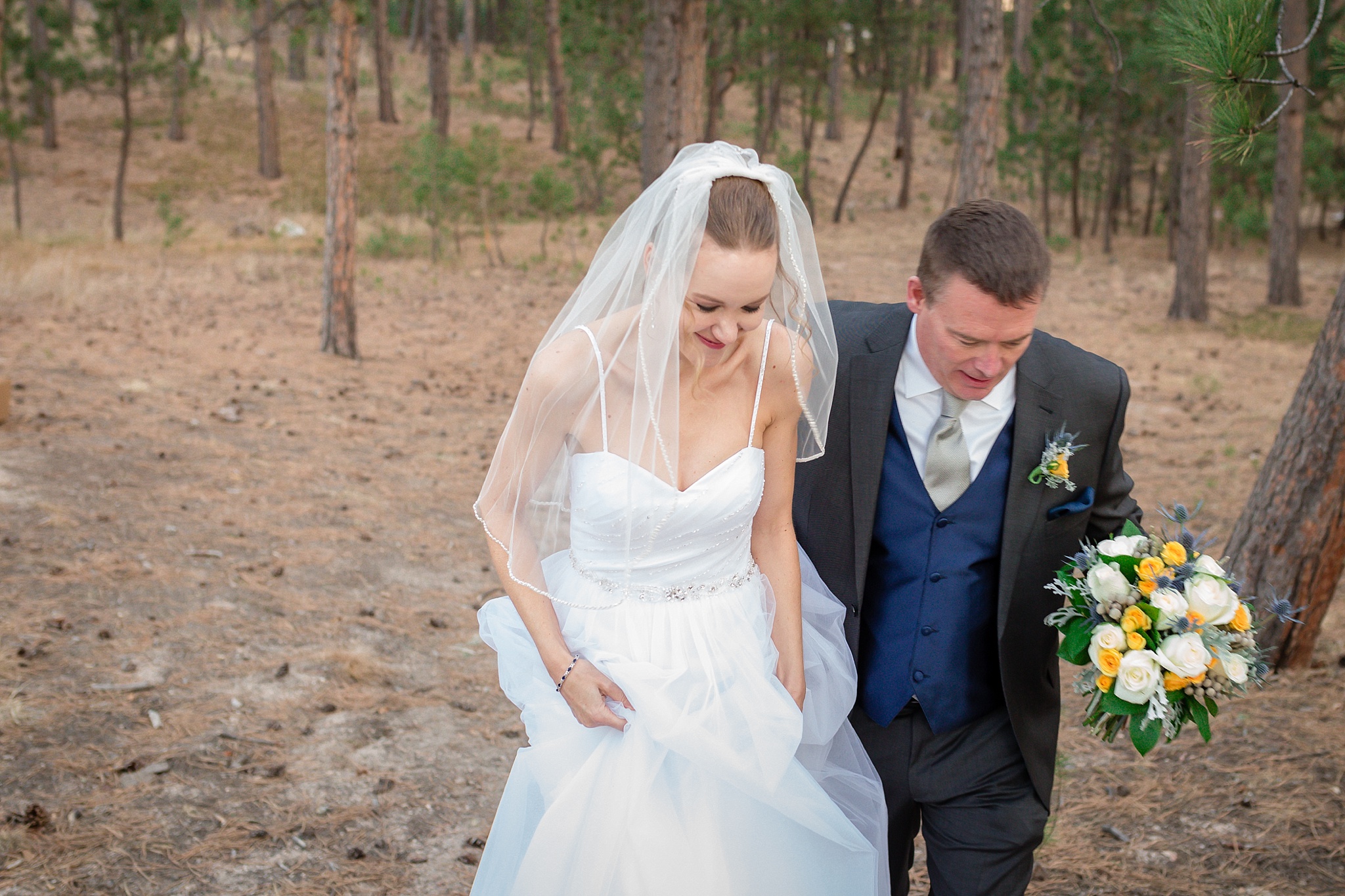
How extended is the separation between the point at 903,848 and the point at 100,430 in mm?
7647

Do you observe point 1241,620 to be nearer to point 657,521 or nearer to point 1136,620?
point 1136,620

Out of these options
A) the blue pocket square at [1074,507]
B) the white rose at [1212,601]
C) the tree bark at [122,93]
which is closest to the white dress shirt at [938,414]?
the blue pocket square at [1074,507]

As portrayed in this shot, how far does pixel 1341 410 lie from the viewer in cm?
454

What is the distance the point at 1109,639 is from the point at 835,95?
3368 cm

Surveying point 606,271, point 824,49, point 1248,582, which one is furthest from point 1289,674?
point 824,49

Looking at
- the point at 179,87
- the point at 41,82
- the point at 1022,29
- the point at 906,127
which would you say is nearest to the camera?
the point at 41,82

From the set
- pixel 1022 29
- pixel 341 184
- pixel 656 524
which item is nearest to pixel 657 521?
pixel 656 524

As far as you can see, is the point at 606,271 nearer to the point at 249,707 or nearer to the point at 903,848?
the point at 903,848

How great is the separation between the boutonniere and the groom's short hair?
36cm

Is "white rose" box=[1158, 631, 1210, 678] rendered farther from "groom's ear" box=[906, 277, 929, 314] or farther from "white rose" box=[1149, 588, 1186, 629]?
"groom's ear" box=[906, 277, 929, 314]

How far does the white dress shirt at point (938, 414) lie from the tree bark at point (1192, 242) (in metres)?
13.7

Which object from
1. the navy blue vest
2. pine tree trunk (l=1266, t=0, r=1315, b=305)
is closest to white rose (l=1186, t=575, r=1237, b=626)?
the navy blue vest

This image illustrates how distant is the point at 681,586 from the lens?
260 cm

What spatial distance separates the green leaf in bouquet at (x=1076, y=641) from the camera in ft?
8.04
